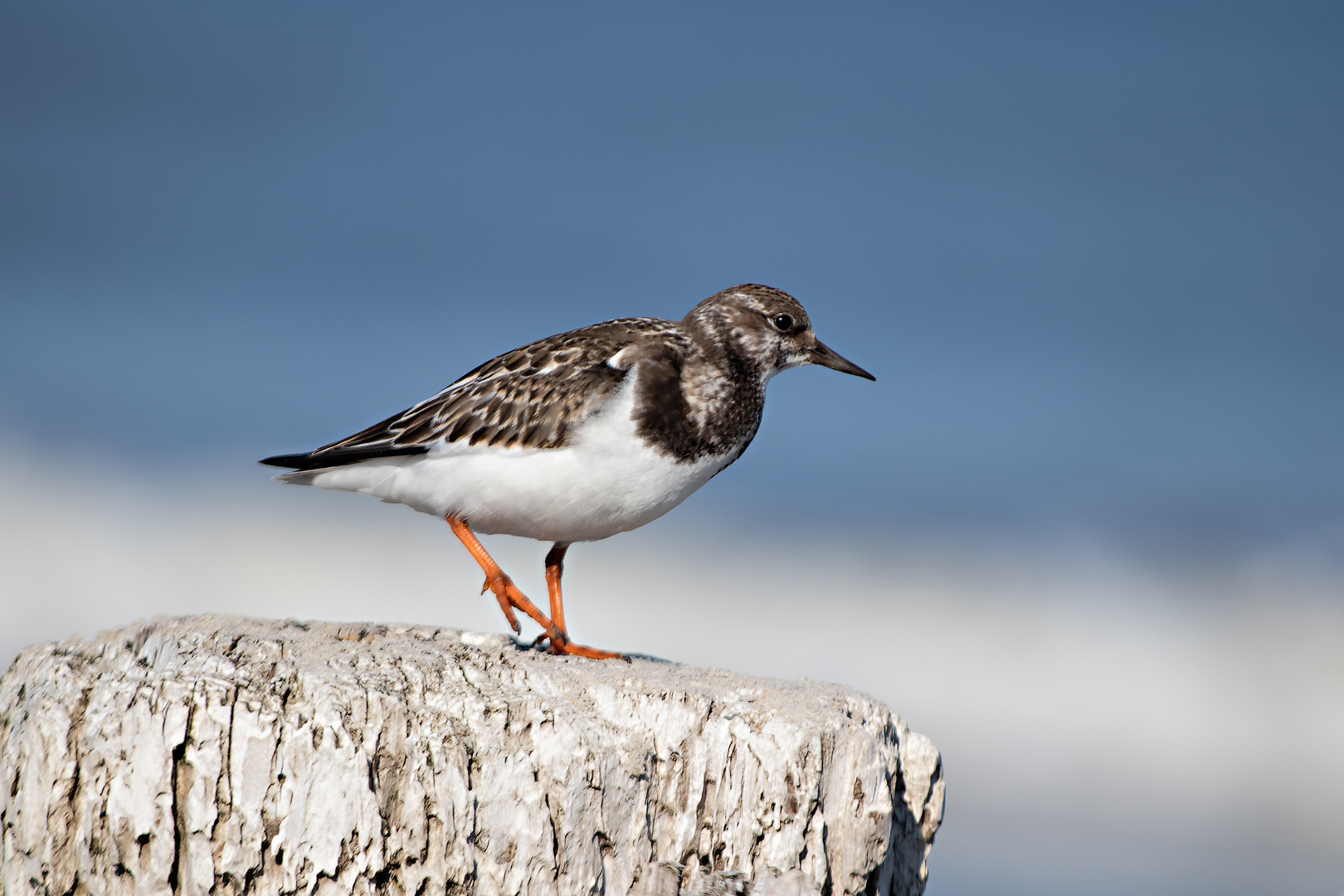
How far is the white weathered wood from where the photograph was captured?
397 cm

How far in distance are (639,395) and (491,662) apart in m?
1.87

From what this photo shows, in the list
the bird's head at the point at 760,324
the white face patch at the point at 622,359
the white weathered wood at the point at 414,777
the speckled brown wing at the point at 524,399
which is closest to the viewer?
the white weathered wood at the point at 414,777

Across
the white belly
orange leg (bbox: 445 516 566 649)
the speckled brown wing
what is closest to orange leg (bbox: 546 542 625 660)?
orange leg (bbox: 445 516 566 649)

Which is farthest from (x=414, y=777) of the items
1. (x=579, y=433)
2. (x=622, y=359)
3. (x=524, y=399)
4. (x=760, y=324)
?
(x=760, y=324)

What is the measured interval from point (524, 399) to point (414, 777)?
2686mm

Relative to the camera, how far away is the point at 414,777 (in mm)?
4164

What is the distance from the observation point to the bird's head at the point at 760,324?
22.4 feet

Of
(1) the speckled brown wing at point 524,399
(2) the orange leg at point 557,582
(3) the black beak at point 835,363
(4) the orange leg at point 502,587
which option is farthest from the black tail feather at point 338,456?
(3) the black beak at point 835,363

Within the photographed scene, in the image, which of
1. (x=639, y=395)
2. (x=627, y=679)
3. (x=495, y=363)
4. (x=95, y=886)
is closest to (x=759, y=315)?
(x=639, y=395)

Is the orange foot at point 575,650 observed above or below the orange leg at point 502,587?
below

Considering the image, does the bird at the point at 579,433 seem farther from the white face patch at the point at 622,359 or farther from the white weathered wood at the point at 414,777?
the white weathered wood at the point at 414,777

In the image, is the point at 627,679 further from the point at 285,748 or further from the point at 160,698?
the point at 160,698

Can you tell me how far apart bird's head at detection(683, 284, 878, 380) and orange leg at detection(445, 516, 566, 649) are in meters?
1.88

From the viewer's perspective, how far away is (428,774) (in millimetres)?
4184
